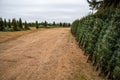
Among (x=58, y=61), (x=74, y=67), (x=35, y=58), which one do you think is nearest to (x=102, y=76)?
(x=74, y=67)

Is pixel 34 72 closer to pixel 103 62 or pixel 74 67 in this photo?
pixel 74 67

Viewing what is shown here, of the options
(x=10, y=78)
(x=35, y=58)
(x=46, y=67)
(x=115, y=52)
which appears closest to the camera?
(x=115, y=52)

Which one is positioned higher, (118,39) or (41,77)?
(118,39)

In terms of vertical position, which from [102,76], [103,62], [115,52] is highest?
[115,52]

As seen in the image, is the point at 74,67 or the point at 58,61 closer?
the point at 74,67

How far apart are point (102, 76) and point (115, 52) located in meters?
2.06

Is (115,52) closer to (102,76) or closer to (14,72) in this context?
(102,76)

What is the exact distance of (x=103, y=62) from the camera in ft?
34.5

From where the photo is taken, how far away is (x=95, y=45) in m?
13.0

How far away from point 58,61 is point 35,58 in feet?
5.87

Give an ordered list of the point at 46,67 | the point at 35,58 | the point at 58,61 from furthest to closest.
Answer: the point at 35,58 → the point at 58,61 → the point at 46,67

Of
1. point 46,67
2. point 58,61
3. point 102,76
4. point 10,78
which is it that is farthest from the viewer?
point 58,61

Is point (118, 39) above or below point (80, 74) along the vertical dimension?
above

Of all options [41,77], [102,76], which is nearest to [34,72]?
[41,77]
